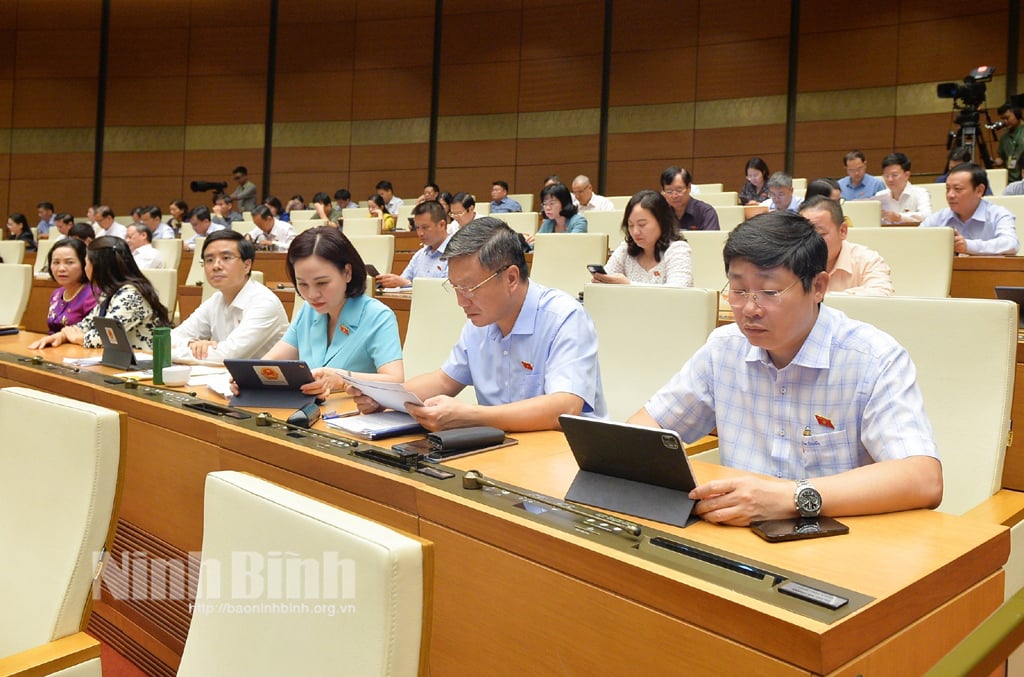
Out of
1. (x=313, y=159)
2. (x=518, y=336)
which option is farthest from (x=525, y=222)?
(x=313, y=159)

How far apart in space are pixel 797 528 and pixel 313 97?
34.3 feet

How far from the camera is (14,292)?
461 centimetres

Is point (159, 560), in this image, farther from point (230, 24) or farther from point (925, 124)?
point (230, 24)

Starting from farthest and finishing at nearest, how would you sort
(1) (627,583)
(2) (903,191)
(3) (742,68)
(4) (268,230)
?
(3) (742,68), (4) (268,230), (2) (903,191), (1) (627,583)

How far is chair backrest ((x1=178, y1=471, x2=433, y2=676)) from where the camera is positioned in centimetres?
77

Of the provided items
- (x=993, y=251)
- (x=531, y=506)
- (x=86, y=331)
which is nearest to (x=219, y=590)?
(x=531, y=506)

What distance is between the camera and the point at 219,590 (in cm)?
98

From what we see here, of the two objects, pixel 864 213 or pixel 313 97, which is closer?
pixel 864 213

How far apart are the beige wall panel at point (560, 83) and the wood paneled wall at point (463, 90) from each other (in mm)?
19

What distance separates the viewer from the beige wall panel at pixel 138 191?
11.1 metres

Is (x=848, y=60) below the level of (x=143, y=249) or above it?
above

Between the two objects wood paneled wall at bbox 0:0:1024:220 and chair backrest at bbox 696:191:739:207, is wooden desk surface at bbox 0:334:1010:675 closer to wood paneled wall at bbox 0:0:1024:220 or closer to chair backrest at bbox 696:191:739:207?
chair backrest at bbox 696:191:739:207

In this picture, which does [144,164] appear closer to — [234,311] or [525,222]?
[525,222]

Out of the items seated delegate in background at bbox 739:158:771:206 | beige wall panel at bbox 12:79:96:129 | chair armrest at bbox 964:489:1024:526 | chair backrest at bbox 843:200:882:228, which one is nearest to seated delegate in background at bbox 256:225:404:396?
chair armrest at bbox 964:489:1024:526
